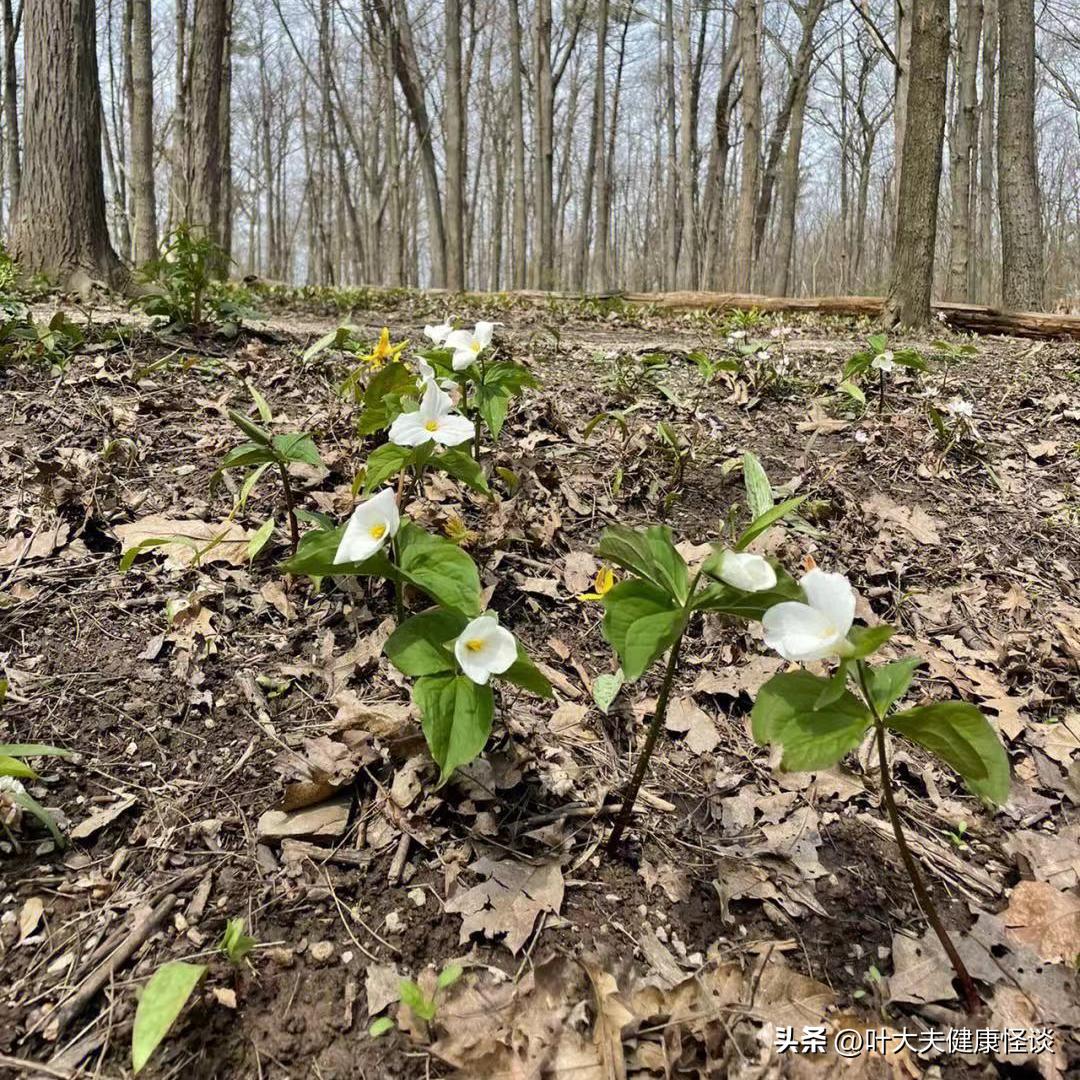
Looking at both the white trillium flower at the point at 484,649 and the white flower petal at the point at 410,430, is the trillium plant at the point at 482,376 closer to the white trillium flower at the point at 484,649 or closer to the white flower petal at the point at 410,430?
the white flower petal at the point at 410,430

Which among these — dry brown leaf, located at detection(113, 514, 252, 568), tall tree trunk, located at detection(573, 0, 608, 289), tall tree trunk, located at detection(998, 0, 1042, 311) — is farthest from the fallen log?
tall tree trunk, located at detection(573, 0, 608, 289)

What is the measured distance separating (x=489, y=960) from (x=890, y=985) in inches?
24.4

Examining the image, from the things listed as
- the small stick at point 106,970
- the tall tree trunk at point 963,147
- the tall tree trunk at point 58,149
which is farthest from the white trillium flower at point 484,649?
the tall tree trunk at point 963,147

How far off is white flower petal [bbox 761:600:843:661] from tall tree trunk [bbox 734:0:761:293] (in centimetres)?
977

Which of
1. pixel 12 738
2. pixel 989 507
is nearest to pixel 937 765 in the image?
pixel 989 507

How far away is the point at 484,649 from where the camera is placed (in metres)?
1.12

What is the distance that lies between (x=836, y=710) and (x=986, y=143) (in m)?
22.2

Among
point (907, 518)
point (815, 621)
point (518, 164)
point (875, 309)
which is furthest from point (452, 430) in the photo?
point (518, 164)

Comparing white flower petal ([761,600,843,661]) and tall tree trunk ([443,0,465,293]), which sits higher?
tall tree trunk ([443,0,465,293])

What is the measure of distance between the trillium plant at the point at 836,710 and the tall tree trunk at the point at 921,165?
4955mm

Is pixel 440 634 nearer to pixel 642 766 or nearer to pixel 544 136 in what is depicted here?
pixel 642 766

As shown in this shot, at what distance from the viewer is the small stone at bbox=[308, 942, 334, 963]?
112 cm

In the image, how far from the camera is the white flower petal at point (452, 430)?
1.47 metres

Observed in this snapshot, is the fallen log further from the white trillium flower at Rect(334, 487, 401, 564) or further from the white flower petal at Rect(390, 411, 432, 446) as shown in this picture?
the white trillium flower at Rect(334, 487, 401, 564)
